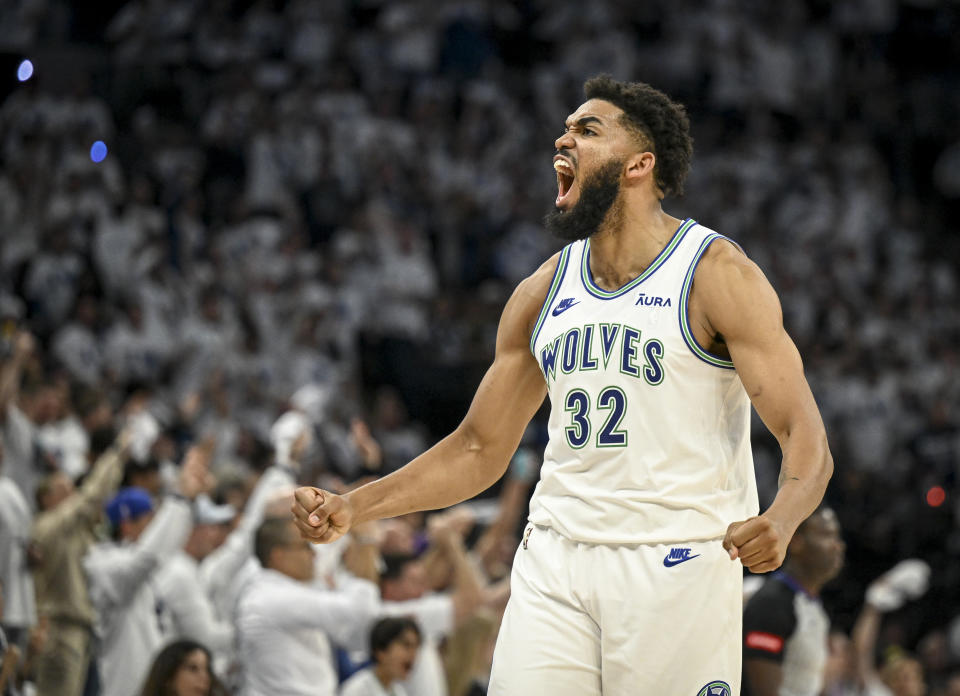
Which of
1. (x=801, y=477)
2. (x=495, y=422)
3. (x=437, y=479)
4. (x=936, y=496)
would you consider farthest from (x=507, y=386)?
(x=936, y=496)

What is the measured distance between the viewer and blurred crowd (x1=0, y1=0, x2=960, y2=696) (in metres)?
7.66

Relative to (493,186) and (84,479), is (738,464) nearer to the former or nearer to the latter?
(84,479)

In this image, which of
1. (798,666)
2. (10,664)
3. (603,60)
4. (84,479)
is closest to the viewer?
(10,664)

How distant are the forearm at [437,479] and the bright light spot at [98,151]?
394 inches

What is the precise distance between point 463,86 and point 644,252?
Answer: 12.8 m

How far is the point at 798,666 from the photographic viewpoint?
5566 mm

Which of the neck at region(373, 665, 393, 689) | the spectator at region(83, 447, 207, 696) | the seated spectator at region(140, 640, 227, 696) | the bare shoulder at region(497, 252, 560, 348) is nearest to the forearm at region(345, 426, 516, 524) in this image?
the bare shoulder at region(497, 252, 560, 348)

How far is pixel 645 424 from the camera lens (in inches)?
144

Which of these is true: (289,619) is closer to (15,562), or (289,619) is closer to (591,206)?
(15,562)

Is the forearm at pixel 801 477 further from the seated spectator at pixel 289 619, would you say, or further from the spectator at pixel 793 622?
the seated spectator at pixel 289 619

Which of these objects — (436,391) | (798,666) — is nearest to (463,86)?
(436,391)

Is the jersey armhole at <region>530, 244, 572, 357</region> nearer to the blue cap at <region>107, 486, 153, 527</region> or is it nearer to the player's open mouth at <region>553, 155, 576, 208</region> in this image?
the player's open mouth at <region>553, 155, 576, 208</region>

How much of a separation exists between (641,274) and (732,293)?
0.31 metres

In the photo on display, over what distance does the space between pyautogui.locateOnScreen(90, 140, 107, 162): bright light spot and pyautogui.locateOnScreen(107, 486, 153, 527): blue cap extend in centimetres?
651
